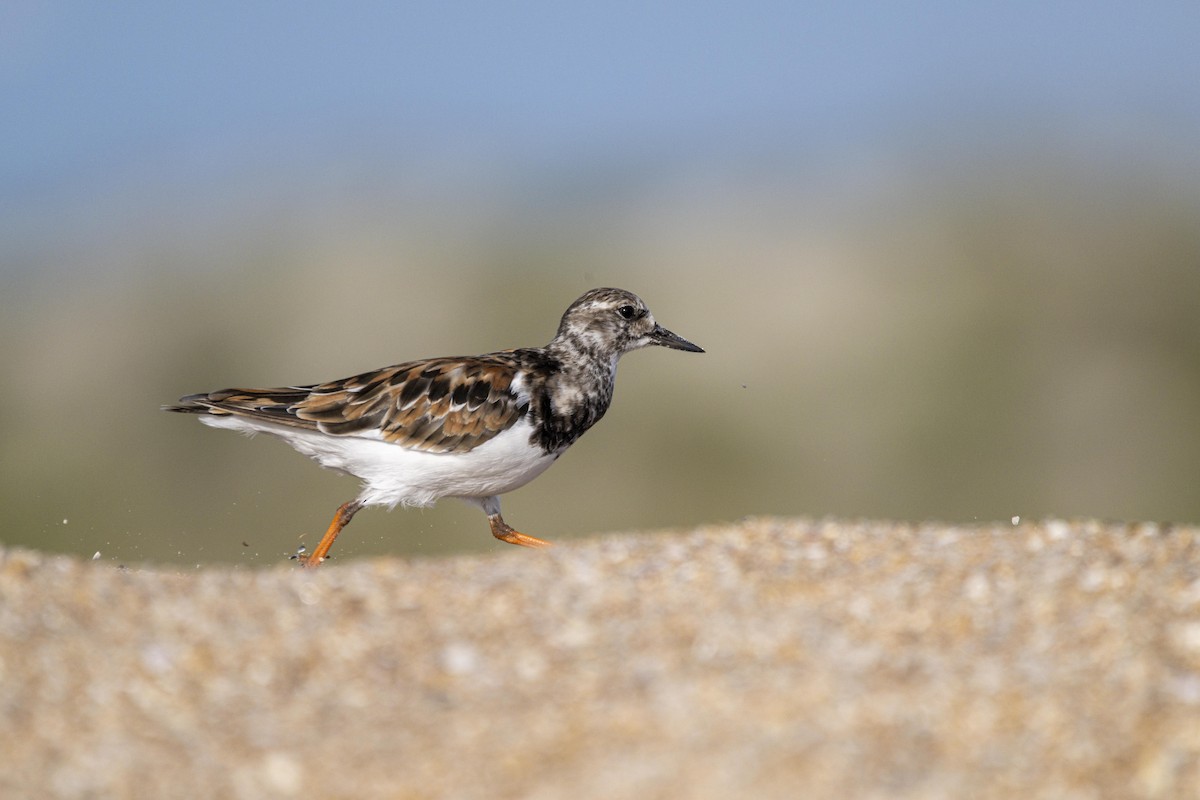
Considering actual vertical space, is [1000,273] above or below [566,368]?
below

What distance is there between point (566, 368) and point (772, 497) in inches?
1963

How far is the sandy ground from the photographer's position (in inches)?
227

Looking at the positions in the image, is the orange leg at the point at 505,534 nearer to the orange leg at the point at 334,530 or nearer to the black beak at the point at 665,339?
the orange leg at the point at 334,530

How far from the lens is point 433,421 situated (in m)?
10.9

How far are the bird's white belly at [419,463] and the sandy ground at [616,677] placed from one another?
2.28 m

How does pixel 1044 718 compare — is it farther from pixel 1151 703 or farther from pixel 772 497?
pixel 772 497

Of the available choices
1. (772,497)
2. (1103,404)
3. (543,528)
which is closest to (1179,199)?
(1103,404)

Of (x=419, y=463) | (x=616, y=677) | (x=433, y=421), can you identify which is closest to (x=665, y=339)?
(x=433, y=421)

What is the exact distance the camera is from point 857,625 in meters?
7.03

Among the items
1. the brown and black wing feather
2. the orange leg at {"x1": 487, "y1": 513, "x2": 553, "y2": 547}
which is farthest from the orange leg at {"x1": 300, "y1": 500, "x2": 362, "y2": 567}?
the orange leg at {"x1": 487, "y1": 513, "x2": 553, "y2": 547}

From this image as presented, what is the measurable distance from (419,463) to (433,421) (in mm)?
346

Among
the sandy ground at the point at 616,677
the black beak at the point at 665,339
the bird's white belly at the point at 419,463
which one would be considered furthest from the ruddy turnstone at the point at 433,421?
the sandy ground at the point at 616,677

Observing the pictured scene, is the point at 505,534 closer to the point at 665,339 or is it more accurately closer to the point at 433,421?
the point at 433,421

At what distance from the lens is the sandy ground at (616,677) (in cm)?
577
